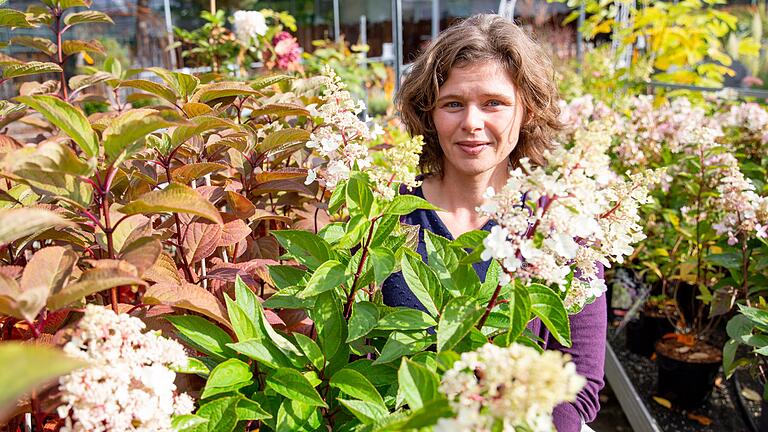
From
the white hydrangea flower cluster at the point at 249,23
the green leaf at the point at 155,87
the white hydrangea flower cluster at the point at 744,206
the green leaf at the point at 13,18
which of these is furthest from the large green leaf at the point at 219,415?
the white hydrangea flower cluster at the point at 249,23

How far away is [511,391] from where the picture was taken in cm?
53

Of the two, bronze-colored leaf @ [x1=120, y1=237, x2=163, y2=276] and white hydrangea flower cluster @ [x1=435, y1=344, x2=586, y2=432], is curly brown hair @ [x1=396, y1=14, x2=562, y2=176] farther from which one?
white hydrangea flower cluster @ [x1=435, y1=344, x2=586, y2=432]

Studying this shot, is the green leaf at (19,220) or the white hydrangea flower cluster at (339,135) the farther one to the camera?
the white hydrangea flower cluster at (339,135)

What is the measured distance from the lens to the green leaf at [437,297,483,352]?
2.40ft

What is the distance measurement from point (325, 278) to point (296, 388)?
0.47 ft

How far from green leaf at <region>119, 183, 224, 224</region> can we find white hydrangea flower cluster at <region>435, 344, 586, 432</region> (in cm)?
35

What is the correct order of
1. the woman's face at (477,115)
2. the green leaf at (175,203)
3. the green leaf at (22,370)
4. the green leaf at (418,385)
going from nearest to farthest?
the green leaf at (22,370) < the green leaf at (418,385) < the green leaf at (175,203) < the woman's face at (477,115)

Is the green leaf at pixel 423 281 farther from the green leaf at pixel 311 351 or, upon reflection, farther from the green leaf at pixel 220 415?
the green leaf at pixel 220 415

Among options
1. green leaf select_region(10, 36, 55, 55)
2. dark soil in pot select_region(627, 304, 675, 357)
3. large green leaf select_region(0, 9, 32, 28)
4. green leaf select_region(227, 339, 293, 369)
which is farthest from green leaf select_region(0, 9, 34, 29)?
dark soil in pot select_region(627, 304, 675, 357)

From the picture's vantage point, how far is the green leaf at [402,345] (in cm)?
81

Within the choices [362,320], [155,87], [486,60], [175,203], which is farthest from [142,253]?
[486,60]

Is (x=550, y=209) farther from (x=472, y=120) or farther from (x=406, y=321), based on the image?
(x=472, y=120)

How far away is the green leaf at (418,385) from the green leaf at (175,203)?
0.93 feet

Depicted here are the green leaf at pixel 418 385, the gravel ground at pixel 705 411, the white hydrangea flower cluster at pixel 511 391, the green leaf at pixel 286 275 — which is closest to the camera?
the white hydrangea flower cluster at pixel 511 391
